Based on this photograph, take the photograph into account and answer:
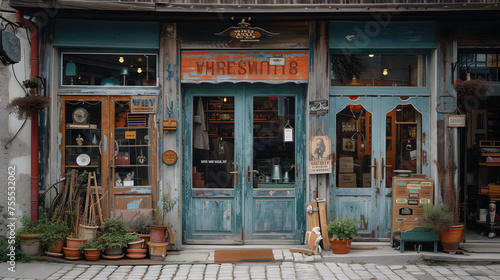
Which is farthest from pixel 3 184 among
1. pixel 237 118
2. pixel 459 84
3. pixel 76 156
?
pixel 459 84

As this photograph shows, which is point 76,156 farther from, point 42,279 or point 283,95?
point 283,95

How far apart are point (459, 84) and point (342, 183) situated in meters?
2.71

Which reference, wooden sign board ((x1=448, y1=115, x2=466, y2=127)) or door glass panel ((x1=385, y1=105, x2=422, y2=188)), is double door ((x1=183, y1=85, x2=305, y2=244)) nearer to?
door glass panel ((x1=385, y1=105, x2=422, y2=188))

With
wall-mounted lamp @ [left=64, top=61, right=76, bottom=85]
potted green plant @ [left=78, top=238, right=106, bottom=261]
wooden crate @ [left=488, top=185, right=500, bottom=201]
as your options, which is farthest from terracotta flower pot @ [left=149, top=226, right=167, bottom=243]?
wooden crate @ [left=488, top=185, right=500, bottom=201]

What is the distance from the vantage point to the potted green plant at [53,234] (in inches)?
299

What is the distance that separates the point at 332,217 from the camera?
862 centimetres

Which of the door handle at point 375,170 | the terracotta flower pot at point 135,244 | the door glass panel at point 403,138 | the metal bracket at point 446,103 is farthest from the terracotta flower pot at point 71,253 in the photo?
the metal bracket at point 446,103

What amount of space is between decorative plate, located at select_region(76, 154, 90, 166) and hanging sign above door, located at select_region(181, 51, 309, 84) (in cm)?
230

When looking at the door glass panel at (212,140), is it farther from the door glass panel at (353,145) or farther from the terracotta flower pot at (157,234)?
the door glass panel at (353,145)

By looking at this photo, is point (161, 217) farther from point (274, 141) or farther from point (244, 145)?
point (274, 141)

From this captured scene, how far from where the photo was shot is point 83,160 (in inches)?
341

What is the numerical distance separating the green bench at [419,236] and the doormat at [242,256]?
2215 millimetres

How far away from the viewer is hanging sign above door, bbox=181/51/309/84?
8.60 meters

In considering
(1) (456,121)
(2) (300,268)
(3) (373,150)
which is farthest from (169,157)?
(1) (456,121)
